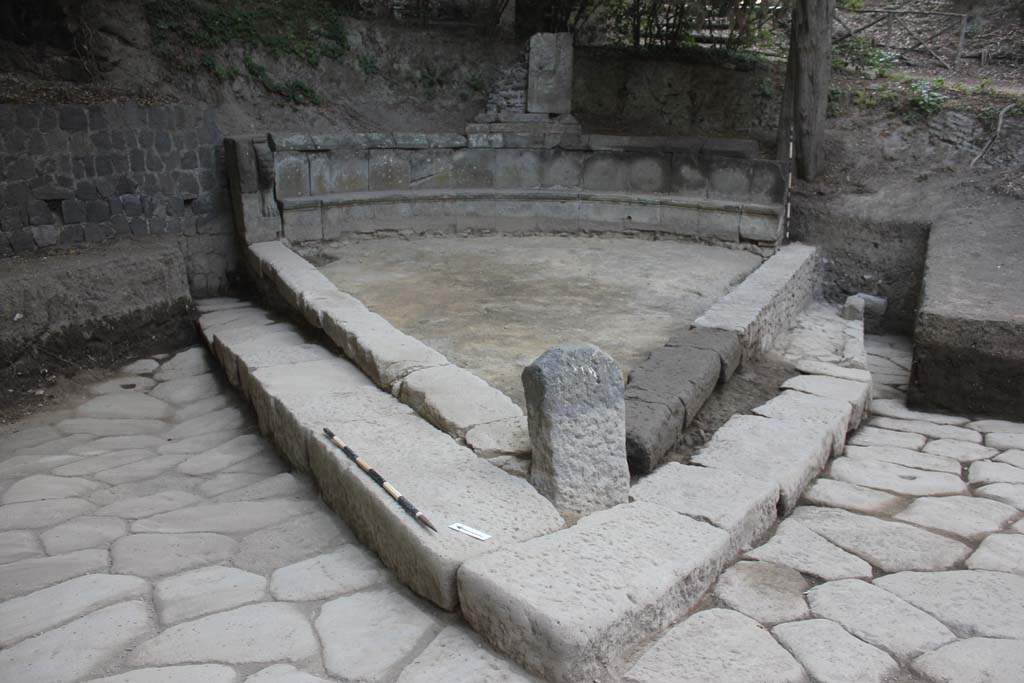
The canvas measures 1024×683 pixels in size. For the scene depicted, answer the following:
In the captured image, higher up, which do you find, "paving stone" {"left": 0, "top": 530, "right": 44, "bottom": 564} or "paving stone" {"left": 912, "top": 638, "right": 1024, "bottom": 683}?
"paving stone" {"left": 912, "top": 638, "right": 1024, "bottom": 683}

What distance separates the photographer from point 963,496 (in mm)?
3832

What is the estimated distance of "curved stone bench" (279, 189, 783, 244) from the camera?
321 inches

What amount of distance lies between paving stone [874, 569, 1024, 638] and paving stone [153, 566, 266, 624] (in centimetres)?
234

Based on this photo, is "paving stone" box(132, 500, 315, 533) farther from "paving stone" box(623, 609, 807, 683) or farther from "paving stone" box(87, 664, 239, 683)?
"paving stone" box(623, 609, 807, 683)

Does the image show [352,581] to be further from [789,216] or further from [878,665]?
[789,216]

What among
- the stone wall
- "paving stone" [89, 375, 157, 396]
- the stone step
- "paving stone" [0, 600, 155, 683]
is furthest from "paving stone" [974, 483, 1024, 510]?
the stone wall

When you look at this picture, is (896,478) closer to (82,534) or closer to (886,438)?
(886,438)

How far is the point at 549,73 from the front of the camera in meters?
9.66

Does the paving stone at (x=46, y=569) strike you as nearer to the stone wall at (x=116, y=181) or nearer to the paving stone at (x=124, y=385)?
the paving stone at (x=124, y=385)

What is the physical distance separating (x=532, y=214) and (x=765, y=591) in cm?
661

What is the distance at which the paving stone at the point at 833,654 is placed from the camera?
7.78ft

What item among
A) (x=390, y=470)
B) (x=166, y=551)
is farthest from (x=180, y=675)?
(x=390, y=470)

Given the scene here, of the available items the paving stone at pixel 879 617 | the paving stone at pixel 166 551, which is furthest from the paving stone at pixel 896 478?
the paving stone at pixel 166 551

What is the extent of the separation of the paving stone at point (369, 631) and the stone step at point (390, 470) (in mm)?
91
